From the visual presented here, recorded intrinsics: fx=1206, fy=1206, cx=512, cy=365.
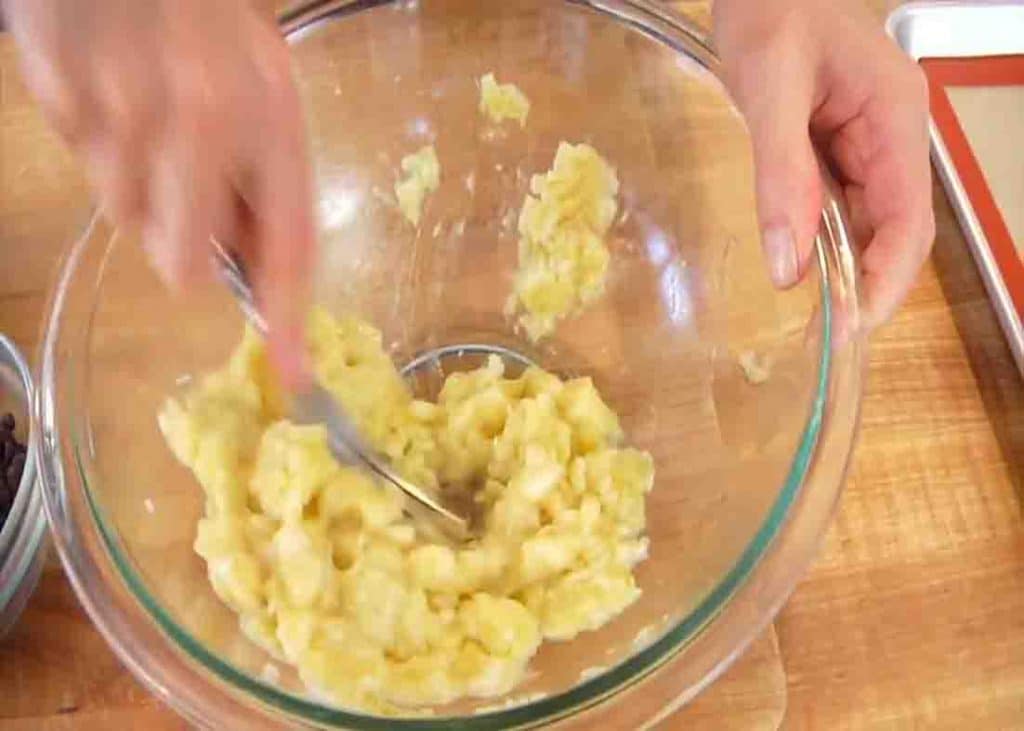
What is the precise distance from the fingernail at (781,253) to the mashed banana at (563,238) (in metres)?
0.21

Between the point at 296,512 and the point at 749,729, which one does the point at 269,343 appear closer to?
the point at 296,512

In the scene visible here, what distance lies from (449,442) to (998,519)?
0.37 metres

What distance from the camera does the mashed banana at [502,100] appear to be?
0.87 m

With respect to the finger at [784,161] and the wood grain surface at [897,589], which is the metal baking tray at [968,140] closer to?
the wood grain surface at [897,589]

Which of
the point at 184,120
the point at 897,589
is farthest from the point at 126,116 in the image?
the point at 897,589

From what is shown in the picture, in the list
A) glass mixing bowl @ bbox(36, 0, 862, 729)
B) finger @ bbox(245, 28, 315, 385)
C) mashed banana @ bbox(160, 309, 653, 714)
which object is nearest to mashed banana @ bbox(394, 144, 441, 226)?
glass mixing bowl @ bbox(36, 0, 862, 729)

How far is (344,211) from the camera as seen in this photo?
0.89m

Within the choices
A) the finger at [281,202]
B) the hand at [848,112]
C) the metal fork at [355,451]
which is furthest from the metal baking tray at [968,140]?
the finger at [281,202]

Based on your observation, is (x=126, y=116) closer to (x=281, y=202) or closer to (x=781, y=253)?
(x=281, y=202)

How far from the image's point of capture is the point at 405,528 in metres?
0.71

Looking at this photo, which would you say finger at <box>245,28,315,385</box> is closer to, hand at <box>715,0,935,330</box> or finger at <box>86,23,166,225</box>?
finger at <box>86,23,166,225</box>

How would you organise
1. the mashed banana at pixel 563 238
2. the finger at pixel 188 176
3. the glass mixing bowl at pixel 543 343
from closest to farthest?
the finger at pixel 188 176, the glass mixing bowl at pixel 543 343, the mashed banana at pixel 563 238

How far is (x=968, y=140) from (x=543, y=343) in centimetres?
39

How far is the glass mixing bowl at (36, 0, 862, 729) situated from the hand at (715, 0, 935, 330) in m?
0.04
